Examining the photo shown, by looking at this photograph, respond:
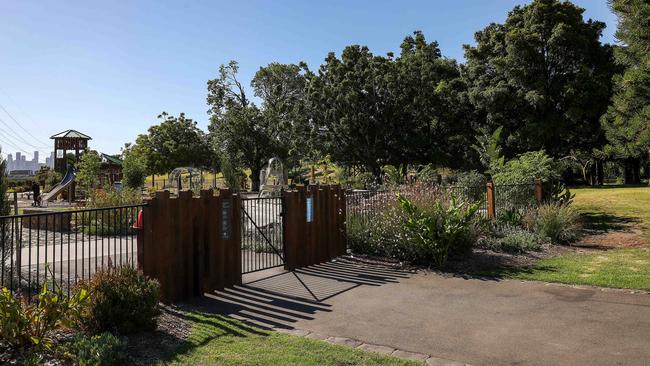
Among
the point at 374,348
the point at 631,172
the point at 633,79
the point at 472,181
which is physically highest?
the point at 633,79

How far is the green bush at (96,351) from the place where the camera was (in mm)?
4180

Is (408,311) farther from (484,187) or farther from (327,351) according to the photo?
(484,187)

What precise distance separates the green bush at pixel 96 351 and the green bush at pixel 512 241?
8.77 metres

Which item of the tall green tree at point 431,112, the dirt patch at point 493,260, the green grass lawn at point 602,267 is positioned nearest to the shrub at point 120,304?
the dirt patch at point 493,260

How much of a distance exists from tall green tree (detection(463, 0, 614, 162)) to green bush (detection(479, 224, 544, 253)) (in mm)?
17156

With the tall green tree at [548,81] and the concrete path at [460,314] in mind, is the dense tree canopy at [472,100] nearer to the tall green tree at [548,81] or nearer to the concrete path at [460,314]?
the tall green tree at [548,81]

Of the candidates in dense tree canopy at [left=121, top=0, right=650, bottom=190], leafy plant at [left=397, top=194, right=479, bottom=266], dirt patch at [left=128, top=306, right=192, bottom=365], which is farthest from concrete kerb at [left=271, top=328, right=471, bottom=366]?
dense tree canopy at [left=121, top=0, right=650, bottom=190]

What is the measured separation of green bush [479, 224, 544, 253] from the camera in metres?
10.9

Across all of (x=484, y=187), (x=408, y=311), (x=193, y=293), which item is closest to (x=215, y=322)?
(x=193, y=293)

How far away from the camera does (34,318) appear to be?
4.57 meters

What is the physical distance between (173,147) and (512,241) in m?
47.3

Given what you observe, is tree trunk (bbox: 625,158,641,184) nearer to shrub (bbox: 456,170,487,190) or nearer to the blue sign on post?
shrub (bbox: 456,170,487,190)

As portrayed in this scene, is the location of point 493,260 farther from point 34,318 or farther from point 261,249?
point 34,318

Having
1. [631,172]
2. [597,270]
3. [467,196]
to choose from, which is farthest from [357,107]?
[597,270]
